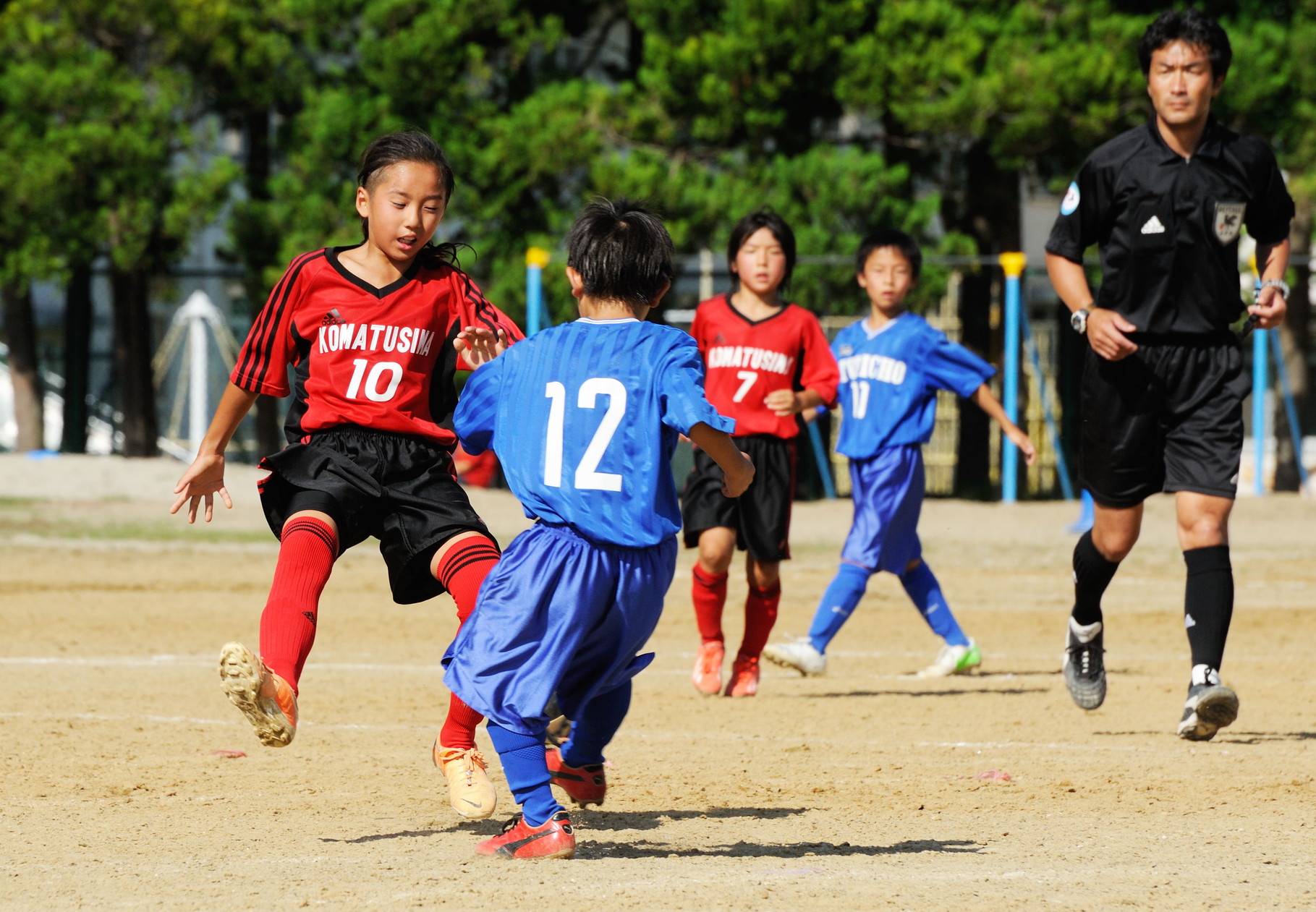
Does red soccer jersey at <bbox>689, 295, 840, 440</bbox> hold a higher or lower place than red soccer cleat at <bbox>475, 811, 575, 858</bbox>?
higher

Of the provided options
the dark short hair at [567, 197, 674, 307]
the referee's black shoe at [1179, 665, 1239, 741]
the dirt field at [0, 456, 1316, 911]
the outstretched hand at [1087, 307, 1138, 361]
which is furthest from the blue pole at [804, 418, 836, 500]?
the dark short hair at [567, 197, 674, 307]

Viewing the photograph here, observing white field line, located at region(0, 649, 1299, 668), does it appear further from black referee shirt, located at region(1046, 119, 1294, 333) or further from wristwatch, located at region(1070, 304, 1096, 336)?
black referee shirt, located at region(1046, 119, 1294, 333)

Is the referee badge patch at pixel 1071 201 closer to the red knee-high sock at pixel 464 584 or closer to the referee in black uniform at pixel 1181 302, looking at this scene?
the referee in black uniform at pixel 1181 302

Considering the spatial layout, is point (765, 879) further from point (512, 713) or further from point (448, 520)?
point (448, 520)

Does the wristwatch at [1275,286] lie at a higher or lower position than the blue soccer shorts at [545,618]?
higher

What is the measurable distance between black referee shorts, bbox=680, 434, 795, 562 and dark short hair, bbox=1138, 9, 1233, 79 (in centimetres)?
223

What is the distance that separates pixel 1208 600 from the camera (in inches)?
202

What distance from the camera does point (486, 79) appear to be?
57.9 ft

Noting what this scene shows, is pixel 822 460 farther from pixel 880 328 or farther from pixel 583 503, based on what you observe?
pixel 583 503

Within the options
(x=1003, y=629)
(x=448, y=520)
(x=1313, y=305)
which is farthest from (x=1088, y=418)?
(x=1313, y=305)

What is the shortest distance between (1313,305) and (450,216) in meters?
11.8

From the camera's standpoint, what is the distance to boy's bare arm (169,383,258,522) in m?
4.39

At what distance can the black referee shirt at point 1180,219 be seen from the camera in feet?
17.1

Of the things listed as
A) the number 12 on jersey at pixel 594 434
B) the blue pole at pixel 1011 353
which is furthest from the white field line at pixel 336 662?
the blue pole at pixel 1011 353
